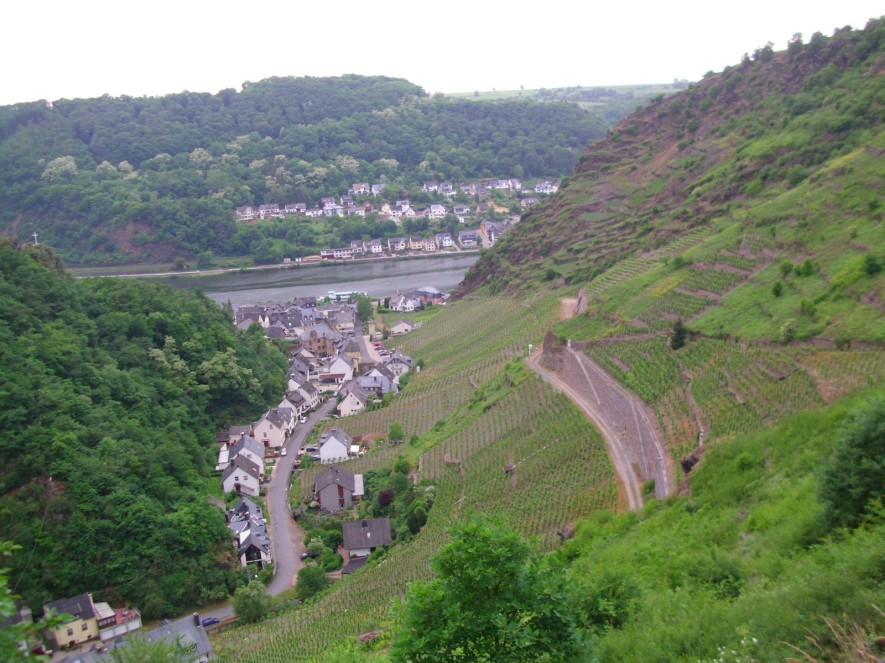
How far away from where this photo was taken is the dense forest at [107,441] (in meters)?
23.8

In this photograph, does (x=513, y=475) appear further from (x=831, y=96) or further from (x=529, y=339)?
(x=831, y=96)

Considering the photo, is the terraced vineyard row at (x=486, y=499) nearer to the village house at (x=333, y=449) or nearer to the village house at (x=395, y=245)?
the village house at (x=333, y=449)

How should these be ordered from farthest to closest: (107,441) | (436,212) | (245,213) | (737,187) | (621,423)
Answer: (436,212), (245,213), (737,187), (107,441), (621,423)

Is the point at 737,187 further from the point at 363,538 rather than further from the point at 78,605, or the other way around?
the point at 78,605

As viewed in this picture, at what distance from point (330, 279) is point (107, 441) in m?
61.3

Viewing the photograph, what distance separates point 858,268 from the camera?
21.0 metres

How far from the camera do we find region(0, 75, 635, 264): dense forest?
103625mm

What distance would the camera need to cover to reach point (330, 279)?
87.2m

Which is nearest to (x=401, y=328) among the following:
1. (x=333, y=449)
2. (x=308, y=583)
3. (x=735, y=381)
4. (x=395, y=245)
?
(x=333, y=449)

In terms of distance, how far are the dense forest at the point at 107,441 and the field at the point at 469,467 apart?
4.58 metres

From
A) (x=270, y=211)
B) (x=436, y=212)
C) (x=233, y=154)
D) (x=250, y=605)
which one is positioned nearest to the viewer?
(x=250, y=605)

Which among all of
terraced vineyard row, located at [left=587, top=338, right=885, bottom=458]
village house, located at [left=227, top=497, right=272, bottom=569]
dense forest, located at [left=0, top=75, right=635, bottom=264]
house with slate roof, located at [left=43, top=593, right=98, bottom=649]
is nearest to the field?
terraced vineyard row, located at [left=587, top=338, right=885, bottom=458]

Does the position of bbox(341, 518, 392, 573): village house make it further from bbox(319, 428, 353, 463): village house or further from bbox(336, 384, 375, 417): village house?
bbox(336, 384, 375, 417): village house

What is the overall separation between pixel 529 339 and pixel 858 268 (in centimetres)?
1998
